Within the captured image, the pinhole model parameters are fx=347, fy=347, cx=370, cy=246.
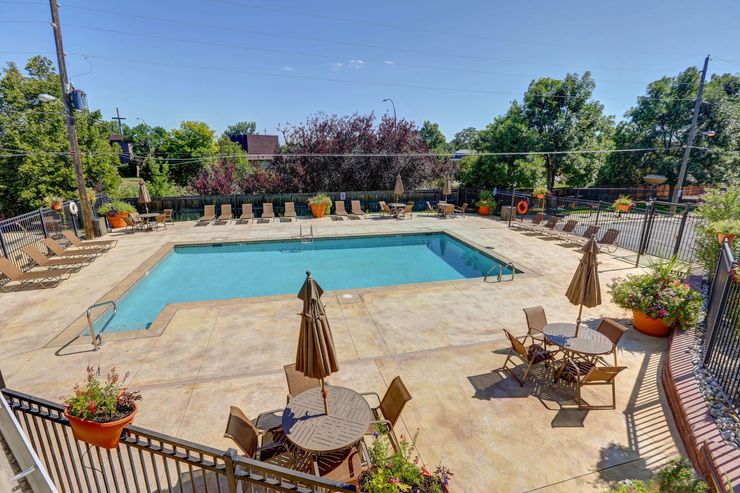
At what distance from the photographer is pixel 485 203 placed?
66.4 ft

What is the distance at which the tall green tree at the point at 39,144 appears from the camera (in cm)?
1866

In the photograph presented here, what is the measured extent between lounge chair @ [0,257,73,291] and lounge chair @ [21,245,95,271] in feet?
1.53

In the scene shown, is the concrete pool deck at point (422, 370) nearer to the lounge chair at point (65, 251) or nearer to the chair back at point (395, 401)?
the chair back at point (395, 401)

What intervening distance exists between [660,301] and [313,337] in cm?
642

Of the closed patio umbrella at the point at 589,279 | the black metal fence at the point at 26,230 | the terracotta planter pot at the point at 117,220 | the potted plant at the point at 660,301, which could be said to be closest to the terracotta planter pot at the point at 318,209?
the terracotta planter pot at the point at 117,220

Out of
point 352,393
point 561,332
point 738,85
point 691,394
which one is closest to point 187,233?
point 352,393

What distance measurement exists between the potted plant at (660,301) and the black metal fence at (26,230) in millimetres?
15324

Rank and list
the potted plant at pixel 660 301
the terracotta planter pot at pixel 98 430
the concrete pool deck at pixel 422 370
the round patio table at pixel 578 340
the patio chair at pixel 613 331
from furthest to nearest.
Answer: the potted plant at pixel 660 301, the patio chair at pixel 613 331, the round patio table at pixel 578 340, the concrete pool deck at pixel 422 370, the terracotta planter pot at pixel 98 430

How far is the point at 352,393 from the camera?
3953 mm

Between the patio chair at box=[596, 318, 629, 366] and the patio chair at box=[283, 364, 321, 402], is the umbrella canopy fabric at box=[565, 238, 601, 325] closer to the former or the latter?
the patio chair at box=[596, 318, 629, 366]

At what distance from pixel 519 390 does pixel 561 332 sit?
3.82ft

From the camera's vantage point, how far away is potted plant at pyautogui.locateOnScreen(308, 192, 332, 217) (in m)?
19.1

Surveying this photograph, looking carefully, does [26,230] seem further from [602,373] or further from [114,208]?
[602,373]

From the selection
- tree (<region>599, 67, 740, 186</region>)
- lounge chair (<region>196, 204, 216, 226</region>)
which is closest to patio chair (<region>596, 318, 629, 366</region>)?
lounge chair (<region>196, 204, 216, 226</region>)
